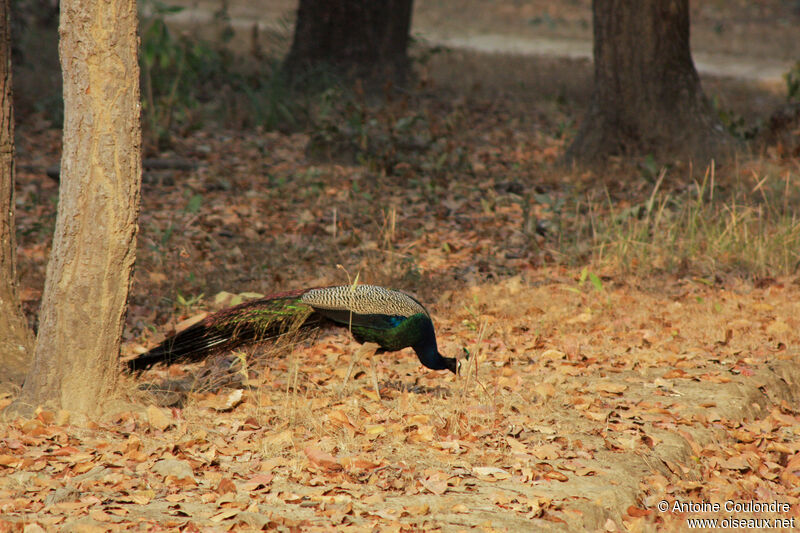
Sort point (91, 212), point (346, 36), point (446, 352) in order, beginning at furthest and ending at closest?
point (346, 36) → point (446, 352) → point (91, 212)

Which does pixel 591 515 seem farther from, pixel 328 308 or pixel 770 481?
pixel 328 308

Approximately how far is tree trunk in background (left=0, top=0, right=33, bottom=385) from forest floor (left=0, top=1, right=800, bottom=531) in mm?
304

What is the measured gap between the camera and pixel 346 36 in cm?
1269

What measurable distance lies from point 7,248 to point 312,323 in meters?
1.87

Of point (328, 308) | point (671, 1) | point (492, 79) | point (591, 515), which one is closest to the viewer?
point (591, 515)

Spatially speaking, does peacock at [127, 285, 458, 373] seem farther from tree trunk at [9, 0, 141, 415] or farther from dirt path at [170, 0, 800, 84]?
dirt path at [170, 0, 800, 84]

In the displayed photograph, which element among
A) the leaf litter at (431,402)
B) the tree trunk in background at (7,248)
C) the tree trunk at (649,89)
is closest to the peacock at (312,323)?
the leaf litter at (431,402)

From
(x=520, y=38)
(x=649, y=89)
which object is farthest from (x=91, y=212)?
(x=520, y=38)

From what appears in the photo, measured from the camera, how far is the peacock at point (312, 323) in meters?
4.70

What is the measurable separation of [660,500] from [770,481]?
2.67 ft

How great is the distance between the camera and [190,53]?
470 inches

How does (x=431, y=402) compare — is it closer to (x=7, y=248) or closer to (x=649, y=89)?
(x=7, y=248)

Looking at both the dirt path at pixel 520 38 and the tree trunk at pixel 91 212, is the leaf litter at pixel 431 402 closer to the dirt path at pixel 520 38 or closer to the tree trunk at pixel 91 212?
the tree trunk at pixel 91 212

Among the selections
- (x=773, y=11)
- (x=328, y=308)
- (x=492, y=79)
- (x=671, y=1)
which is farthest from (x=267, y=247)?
(x=773, y=11)
